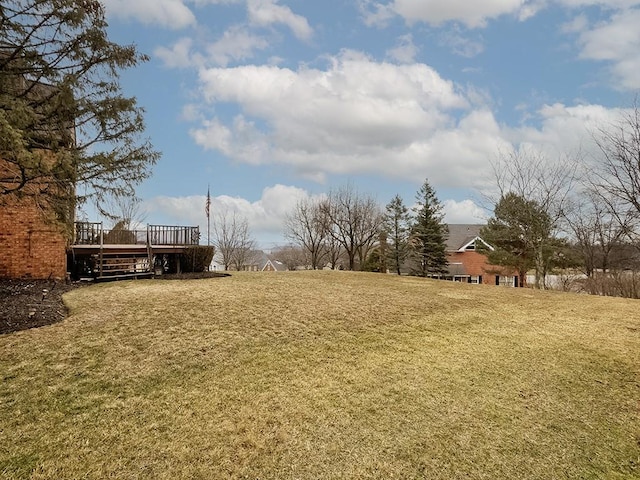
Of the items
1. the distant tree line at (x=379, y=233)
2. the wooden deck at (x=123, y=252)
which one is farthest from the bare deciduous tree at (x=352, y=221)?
the wooden deck at (x=123, y=252)

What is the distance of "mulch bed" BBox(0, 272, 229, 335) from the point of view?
6.05m

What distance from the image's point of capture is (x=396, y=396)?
4262 millimetres

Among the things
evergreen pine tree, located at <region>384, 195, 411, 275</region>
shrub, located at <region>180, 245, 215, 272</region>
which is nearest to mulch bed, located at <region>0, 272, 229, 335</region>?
shrub, located at <region>180, 245, 215, 272</region>

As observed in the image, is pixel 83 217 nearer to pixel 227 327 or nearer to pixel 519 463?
pixel 227 327

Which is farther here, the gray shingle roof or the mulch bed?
the gray shingle roof

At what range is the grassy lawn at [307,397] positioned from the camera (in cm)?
308

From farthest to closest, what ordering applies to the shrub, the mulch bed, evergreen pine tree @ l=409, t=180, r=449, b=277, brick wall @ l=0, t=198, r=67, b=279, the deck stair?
evergreen pine tree @ l=409, t=180, r=449, b=277 < the shrub < the deck stair < brick wall @ l=0, t=198, r=67, b=279 < the mulch bed

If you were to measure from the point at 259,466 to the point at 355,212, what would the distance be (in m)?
29.1

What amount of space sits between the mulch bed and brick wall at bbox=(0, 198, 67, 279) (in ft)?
1.24

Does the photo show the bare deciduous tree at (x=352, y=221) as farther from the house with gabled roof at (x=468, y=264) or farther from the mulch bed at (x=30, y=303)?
the mulch bed at (x=30, y=303)

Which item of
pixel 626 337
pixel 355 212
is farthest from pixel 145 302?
pixel 355 212

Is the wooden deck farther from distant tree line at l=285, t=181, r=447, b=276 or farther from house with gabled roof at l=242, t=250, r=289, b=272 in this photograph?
house with gabled roof at l=242, t=250, r=289, b=272

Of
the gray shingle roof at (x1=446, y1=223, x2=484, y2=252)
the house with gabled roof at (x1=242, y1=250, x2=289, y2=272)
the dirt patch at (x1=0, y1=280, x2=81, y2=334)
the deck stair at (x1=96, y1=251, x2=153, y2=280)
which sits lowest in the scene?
the house with gabled roof at (x1=242, y1=250, x2=289, y2=272)

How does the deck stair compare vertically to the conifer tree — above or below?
below
